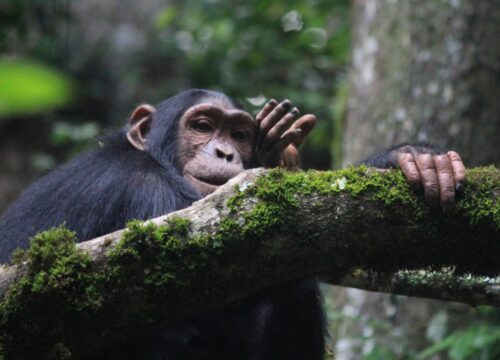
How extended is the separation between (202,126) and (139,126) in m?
0.58

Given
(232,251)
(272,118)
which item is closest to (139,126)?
(272,118)

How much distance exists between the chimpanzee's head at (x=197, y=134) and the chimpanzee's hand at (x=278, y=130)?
315mm

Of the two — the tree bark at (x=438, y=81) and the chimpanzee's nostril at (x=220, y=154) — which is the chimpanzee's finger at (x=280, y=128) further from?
the tree bark at (x=438, y=81)

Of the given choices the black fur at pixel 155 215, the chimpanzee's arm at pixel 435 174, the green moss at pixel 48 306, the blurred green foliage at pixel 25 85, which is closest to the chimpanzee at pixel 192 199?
the black fur at pixel 155 215

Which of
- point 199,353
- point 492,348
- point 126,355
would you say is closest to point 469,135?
point 492,348

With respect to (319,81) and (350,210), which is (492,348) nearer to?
(350,210)

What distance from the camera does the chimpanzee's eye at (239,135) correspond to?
5633 mm

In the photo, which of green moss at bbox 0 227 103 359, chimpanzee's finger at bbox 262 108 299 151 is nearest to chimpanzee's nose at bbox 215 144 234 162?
chimpanzee's finger at bbox 262 108 299 151

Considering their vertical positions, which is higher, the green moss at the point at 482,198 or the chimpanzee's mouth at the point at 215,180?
the green moss at the point at 482,198

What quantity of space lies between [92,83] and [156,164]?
8341 millimetres

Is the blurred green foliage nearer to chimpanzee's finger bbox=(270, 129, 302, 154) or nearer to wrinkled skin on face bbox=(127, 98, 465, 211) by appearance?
wrinkled skin on face bbox=(127, 98, 465, 211)

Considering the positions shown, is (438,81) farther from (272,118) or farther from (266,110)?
(272,118)

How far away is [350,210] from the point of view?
3164 millimetres

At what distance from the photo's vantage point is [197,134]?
18.5ft
